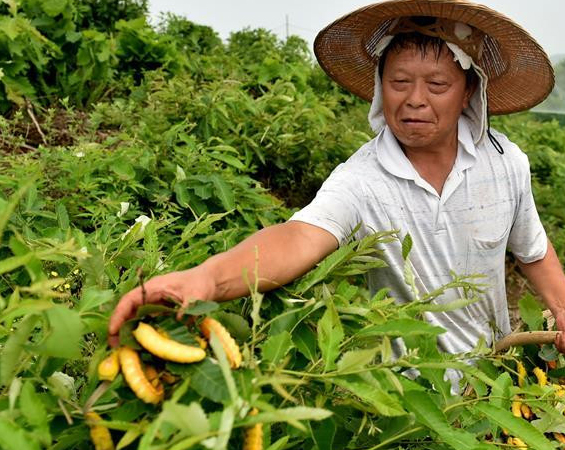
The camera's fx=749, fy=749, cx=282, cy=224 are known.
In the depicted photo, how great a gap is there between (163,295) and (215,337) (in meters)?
0.14

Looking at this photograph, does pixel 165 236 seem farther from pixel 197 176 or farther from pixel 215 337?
pixel 215 337

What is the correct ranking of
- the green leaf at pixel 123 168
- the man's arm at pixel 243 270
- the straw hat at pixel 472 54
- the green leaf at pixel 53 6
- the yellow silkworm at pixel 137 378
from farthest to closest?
the green leaf at pixel 53 6 < the green leaf at pixel 123 168 < the straw hat at pixel 472 54 < the man's arm at pixel 243 270 < the yellow silkworm at pixel 137 378

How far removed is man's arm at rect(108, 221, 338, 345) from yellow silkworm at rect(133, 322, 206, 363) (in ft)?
0.16

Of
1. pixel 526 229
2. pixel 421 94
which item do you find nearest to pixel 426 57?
pixel 421 94

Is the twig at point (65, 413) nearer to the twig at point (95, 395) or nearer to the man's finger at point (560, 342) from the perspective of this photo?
the twig at point (95, 395)

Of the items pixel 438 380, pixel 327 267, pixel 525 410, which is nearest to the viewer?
pixel 438 380

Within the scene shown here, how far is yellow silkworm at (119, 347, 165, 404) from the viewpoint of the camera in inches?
32.1

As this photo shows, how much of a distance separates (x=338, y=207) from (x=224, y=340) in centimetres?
81

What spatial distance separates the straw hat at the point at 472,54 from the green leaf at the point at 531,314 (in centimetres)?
60

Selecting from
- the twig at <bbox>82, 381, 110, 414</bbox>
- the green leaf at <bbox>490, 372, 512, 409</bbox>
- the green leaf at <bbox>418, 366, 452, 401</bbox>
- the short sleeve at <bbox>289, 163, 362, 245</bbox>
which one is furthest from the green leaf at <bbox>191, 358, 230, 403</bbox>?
the short sleeve at <bbox>289, 163, 362, 245</bbox>

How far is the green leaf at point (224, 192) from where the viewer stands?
7.82 feet

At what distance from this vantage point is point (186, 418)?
721 mm

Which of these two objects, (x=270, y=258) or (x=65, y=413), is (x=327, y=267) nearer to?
(x=270, y=258)

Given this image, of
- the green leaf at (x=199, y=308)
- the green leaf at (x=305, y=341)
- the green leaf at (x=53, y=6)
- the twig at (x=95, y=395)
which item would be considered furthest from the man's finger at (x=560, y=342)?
the green leaf at (x=53, y=6)
